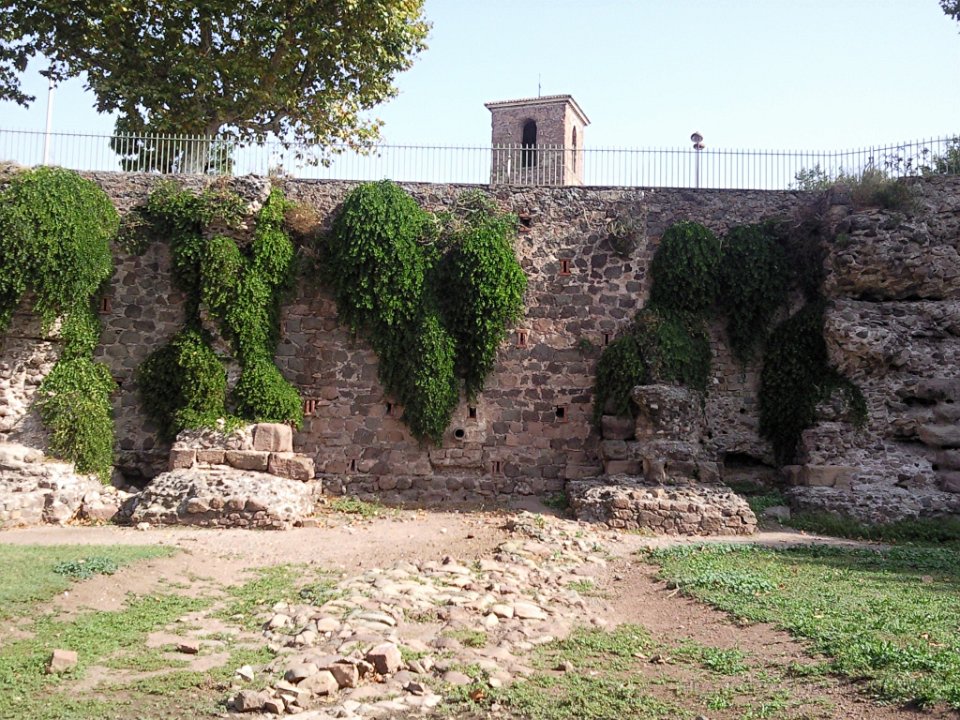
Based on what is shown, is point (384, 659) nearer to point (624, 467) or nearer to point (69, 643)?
point (69, 643)

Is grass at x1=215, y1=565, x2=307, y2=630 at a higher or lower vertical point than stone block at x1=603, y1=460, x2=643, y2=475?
lower

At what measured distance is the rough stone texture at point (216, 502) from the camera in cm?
1195

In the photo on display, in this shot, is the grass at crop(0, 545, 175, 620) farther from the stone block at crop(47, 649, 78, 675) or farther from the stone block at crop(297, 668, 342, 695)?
the stone block at crop(297, 668, 342, 695)

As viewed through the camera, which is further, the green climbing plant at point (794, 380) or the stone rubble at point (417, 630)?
the green climbing plant at point (794, 380)

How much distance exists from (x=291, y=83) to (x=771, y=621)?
1793 cm

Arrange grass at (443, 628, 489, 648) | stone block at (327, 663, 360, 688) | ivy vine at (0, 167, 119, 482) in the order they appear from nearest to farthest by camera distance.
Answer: stone block at (327, 663, 360, 688), grass at (443, 628, 489, 648), ivy vine at (0, 167, 119, 482)

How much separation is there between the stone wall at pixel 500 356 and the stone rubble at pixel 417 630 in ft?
14.3

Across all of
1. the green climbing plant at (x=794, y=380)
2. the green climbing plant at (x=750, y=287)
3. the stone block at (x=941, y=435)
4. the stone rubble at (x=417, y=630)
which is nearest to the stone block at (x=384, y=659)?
the stone rubble at (x=417, y=630)

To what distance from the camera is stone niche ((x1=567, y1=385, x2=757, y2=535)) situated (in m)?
12.2

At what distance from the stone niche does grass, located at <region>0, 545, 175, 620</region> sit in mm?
5971

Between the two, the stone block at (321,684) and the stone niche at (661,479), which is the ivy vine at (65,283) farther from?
the stone block at (321,684)

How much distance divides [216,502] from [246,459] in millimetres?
1455

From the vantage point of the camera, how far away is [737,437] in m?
14.5

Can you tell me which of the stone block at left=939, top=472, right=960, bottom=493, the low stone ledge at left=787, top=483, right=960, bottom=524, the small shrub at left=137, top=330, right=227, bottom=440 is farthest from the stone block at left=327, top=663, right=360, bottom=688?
the stone block at left=939, top=472, right=960, bottom=493
